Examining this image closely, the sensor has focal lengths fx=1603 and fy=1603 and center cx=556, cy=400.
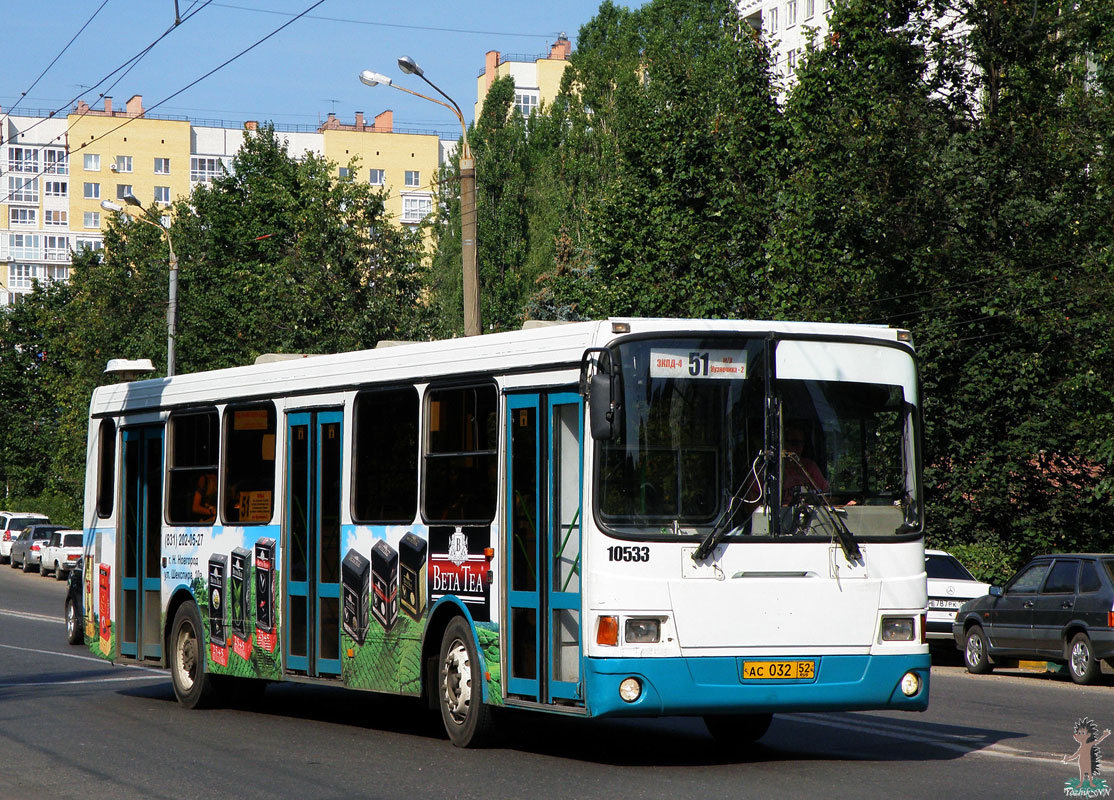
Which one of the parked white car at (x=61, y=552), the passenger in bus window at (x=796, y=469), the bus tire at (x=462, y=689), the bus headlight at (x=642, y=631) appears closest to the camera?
the bus headlight at (x=642, y=631)

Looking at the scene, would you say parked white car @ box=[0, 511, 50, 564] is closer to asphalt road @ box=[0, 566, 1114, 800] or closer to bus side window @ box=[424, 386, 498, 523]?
asphalt road @ box=[0, 566, 1114, 800]

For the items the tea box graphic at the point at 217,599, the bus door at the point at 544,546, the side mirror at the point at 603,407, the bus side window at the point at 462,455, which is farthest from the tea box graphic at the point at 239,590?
the side mirror at the point at 603,407

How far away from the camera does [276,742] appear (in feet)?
39.8

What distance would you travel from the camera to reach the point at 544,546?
10.6 m

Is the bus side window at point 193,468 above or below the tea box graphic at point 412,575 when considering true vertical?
above

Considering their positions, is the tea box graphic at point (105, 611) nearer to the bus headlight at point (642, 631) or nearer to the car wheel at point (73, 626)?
the car wheel at point (73, 626)

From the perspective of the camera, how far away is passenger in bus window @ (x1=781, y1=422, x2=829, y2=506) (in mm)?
10227

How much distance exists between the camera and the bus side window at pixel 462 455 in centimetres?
1129

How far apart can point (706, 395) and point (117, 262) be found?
55.6 meters

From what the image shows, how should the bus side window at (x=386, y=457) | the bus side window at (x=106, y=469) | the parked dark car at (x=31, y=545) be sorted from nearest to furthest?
the bus side window at (x=386, y=457)
the bus side window at (x=106, y=469)
the parked dark car at (x=31, y=545)

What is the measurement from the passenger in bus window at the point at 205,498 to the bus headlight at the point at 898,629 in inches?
276

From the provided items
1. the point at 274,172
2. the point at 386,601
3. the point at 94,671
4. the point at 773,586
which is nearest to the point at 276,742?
the point at 386,601

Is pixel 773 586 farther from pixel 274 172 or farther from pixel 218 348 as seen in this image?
pixel 274 172

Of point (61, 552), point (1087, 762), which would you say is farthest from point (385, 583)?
point (61, 552)
